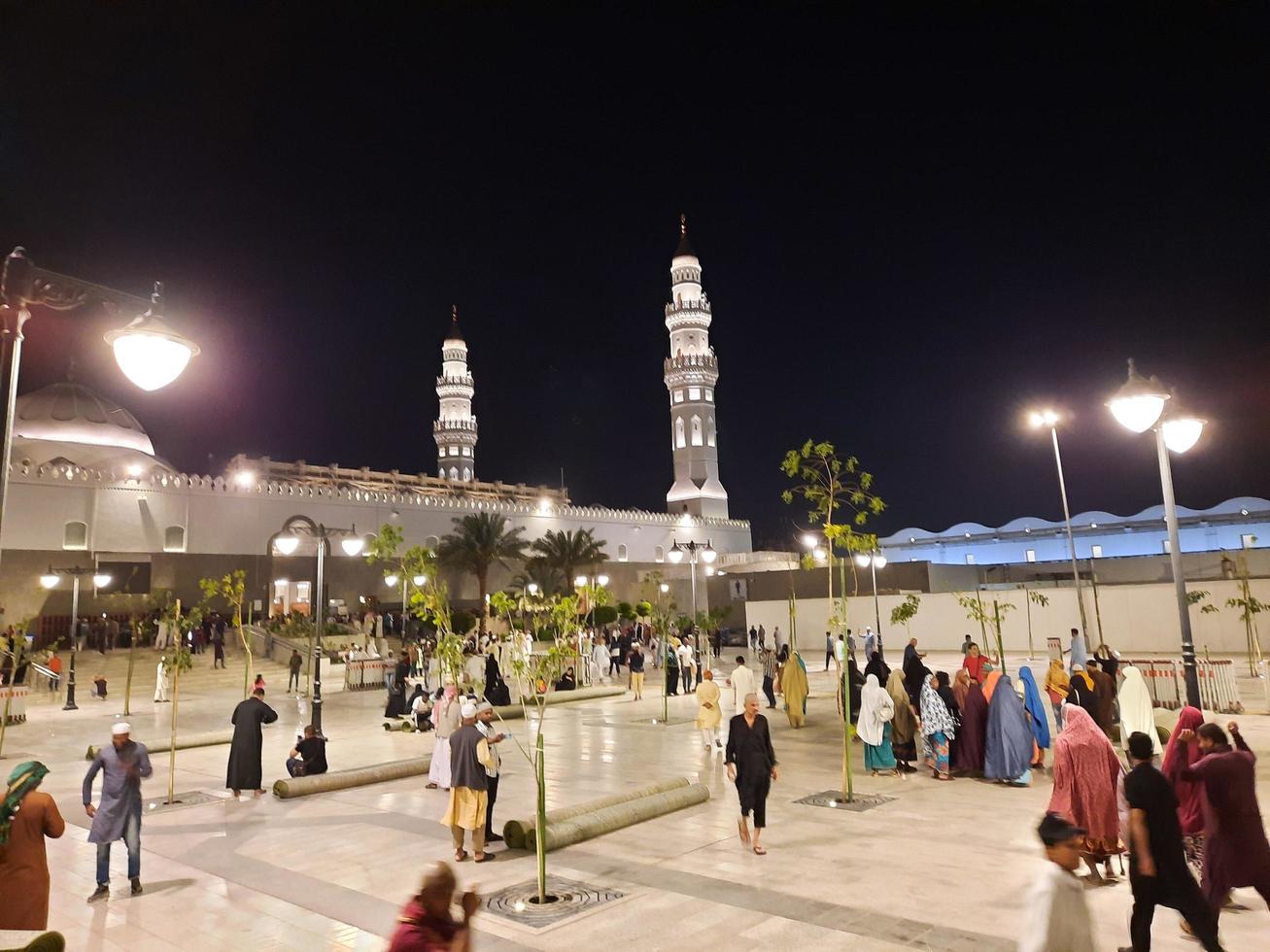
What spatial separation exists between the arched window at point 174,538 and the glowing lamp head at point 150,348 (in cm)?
3377

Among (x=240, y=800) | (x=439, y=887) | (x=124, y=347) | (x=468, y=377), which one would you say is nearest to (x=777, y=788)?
(x=240, y=800)

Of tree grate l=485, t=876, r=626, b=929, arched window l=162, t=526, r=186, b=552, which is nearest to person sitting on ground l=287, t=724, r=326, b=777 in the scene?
tree grate l=485, t=876, r=626, b=929

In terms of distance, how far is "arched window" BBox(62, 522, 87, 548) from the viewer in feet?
100

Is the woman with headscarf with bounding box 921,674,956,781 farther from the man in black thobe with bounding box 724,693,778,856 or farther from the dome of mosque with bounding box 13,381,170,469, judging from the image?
the dome of mosque with bounding box 13,381,170,469

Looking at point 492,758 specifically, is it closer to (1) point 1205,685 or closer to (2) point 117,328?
(2) point 117,328

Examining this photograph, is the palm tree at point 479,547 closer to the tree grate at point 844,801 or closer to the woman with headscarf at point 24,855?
the tree grate at point 844,801

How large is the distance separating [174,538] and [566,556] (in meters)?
16.2

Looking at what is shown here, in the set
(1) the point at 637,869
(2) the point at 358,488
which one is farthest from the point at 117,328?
(2) the point at 358,488

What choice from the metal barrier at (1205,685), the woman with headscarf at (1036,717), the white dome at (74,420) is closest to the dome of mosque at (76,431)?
the white dome at (74,420)

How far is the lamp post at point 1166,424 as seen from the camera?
708 cm

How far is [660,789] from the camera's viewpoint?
318 inches

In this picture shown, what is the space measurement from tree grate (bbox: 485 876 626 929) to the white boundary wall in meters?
16.8

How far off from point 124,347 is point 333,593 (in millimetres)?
34772

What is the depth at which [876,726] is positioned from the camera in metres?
9.24
